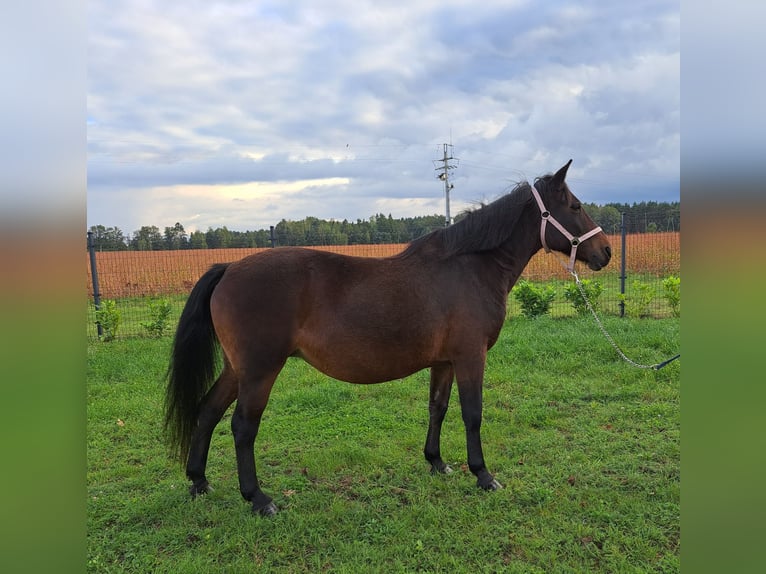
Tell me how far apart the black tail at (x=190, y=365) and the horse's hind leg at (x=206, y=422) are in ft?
0.20

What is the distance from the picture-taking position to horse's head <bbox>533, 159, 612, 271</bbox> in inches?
152

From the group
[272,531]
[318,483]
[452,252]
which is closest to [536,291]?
[452,252]

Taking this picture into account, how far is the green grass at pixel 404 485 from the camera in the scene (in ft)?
9.32

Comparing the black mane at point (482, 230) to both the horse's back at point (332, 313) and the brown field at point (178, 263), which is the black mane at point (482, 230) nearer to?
the horse's back at point (332, 313)

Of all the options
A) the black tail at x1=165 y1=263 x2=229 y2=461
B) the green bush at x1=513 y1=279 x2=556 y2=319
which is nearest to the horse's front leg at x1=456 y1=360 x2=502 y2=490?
the black tail at x1=165 y1=263 x2=229 y2=461

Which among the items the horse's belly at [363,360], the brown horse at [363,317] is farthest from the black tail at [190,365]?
the horse's belly at [363,360]

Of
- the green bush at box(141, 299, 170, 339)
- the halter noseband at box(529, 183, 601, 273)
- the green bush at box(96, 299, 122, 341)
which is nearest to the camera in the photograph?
the halter noseband at box(529, 183, 601, 273)

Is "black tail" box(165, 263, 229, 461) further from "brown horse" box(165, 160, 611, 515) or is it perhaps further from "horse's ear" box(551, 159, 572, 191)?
"horse's ear" box(551, 159, 572, 191)

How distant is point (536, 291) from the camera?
31.1 ft

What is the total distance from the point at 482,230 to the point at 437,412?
1.64 m

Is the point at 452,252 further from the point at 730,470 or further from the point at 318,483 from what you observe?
the point at 730,470

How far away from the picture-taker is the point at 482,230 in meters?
3.90

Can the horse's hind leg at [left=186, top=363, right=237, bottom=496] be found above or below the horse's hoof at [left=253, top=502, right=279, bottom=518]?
above

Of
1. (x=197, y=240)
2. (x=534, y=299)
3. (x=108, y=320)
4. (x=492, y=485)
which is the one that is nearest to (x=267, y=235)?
(x=197, y=240)
